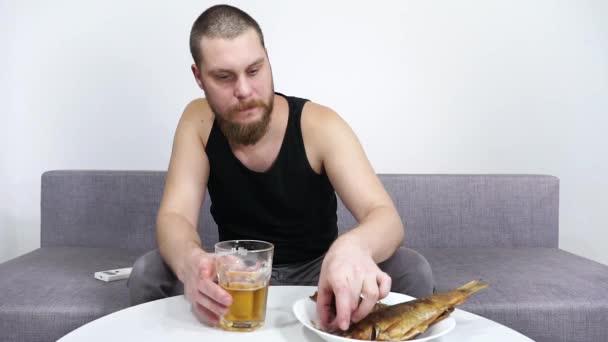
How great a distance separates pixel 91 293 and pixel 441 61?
1.82 m

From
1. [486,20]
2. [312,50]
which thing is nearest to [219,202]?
[312,50]

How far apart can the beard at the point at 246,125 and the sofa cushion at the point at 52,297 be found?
1.97ft

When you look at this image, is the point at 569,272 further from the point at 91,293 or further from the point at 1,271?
the point at 1,271

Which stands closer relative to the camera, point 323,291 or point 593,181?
point 323,291

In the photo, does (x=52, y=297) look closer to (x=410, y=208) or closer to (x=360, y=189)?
(x=360, y=189)

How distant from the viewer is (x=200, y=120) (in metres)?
1.93

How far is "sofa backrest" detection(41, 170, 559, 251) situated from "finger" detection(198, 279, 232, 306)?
5.00 ft

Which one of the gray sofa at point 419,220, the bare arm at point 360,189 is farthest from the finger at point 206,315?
the gray sofa at point 419,220

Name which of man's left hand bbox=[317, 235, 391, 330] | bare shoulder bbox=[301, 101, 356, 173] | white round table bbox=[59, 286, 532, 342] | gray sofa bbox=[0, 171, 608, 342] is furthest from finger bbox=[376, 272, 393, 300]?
gray sofa bbox=[0, 171, 608, 342]

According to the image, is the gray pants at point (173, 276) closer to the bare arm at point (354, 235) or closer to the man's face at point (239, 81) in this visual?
the bare arm at point (354, 235)

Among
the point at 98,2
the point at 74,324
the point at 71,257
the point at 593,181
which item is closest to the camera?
the point at 74,324

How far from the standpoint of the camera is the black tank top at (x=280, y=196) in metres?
1.82

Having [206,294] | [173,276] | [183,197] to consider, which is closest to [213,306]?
[206,294]

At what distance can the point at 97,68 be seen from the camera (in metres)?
2.88
